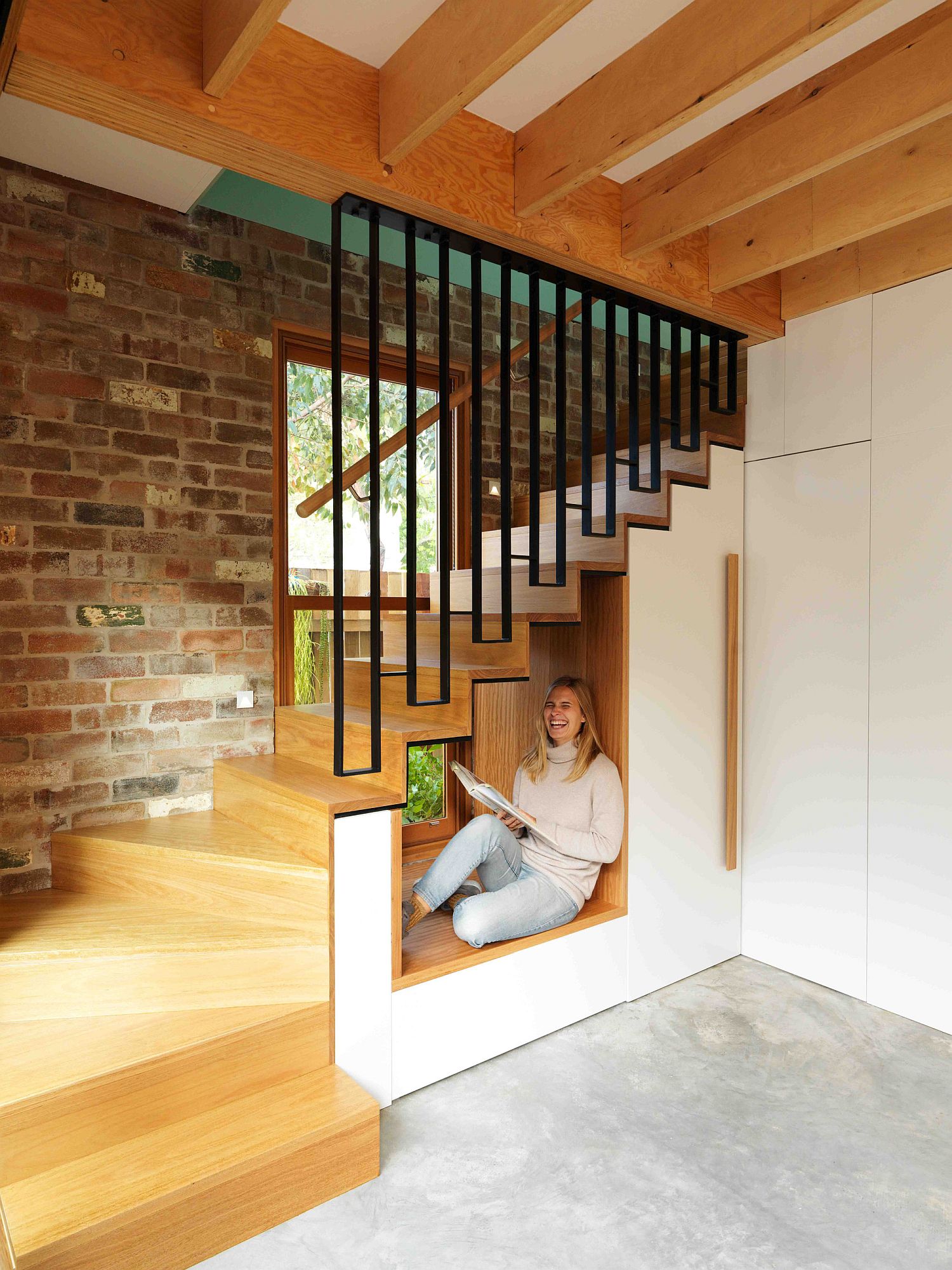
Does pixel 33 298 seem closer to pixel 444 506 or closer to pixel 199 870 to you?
pixel 444 506

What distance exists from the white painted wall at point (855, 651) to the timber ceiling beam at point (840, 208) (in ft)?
1.64

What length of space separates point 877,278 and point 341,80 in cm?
189

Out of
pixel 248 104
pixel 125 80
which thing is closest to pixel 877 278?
pixel 248 104

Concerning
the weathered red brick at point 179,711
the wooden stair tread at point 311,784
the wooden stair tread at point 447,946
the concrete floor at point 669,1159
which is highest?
the weathered red brick at point 179,711

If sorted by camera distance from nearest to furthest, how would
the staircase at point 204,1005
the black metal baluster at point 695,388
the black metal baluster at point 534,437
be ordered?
the staircase at point 204,1005 → the black metal baluster at point 534,437 → the black metal baluster at point 695,388

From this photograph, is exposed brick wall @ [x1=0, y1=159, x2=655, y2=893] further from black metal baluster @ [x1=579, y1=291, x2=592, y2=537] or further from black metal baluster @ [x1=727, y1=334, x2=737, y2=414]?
black metal baluster @ [x1=727, y1=334, x2=737, y2=414]

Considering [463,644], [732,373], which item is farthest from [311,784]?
[732,373]

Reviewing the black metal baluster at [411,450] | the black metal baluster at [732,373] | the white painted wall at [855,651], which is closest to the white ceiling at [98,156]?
the black metal baluster at [411,450]

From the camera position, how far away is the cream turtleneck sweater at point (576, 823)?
274cm

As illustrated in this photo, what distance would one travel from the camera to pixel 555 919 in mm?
2660

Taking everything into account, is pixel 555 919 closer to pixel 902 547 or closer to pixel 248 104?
pixel 902 547

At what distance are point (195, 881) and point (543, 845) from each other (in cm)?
116

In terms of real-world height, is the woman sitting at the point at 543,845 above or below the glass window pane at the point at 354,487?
below

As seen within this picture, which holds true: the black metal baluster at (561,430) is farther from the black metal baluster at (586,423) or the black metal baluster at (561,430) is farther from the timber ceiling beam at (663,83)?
the timber ceiling beam at (663,83)
